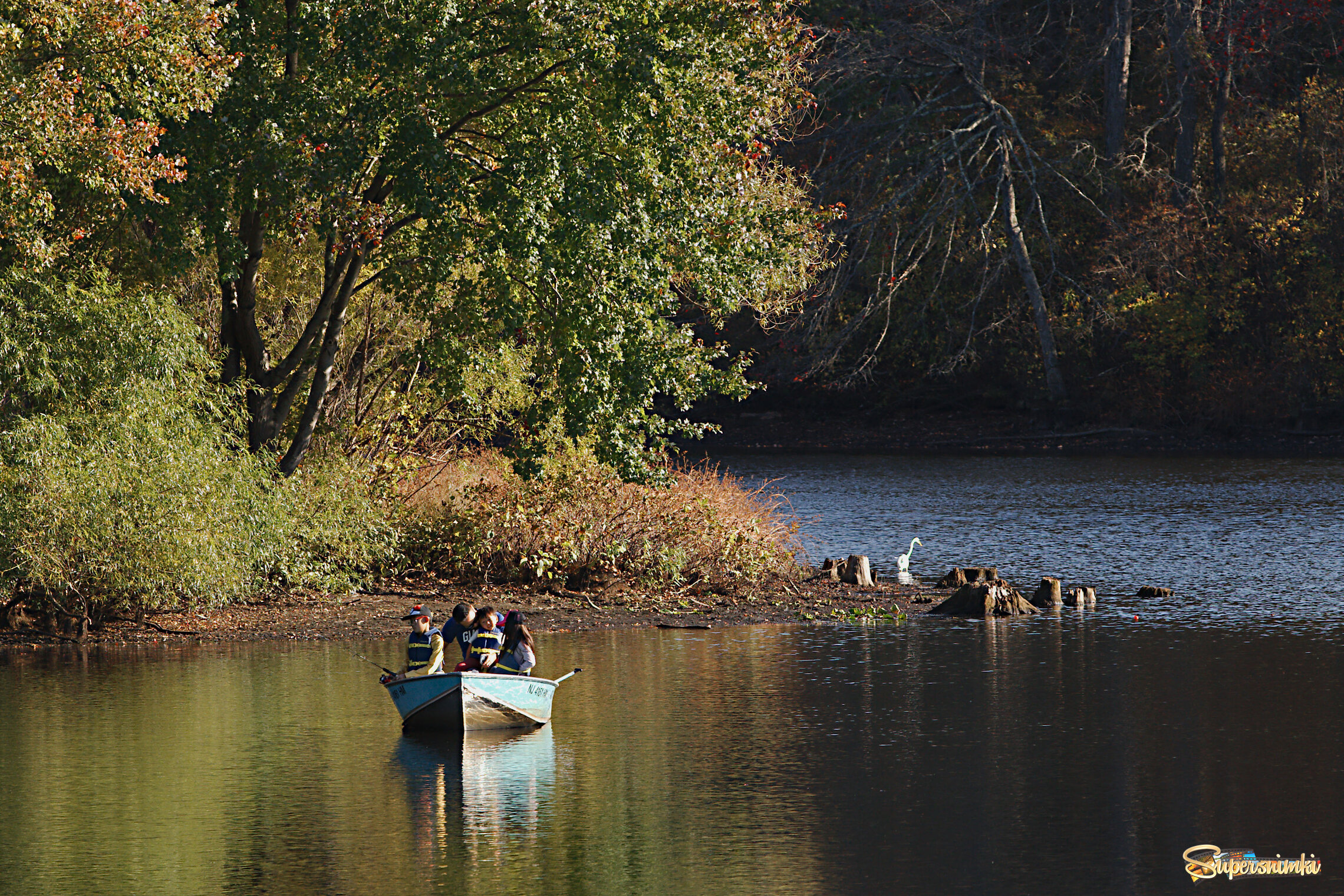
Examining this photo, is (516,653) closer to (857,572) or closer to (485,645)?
(485,645)

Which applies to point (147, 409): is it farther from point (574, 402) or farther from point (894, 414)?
point (894, 414)

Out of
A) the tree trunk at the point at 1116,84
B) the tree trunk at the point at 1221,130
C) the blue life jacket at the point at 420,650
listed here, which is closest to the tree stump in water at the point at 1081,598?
the blue life jacket at the point at 420,650

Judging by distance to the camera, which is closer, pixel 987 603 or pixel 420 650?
pixel 420 650

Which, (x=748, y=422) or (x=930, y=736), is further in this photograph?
(x=748, y=422)

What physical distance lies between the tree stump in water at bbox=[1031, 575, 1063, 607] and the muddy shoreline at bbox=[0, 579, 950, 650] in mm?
1556

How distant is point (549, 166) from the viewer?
21.2 metres

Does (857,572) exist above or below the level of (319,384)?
below

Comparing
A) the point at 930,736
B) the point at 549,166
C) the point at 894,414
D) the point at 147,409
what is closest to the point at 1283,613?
the point at 930,736

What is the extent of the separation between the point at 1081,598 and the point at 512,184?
33.4 feet

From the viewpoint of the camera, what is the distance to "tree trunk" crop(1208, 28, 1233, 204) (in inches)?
2200

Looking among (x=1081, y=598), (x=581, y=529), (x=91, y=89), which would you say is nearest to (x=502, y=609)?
(x=581, y=529)

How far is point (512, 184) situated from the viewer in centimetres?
2136

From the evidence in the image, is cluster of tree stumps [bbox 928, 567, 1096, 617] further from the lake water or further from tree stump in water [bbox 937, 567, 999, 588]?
the lake water

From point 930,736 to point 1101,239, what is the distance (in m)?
46.7
